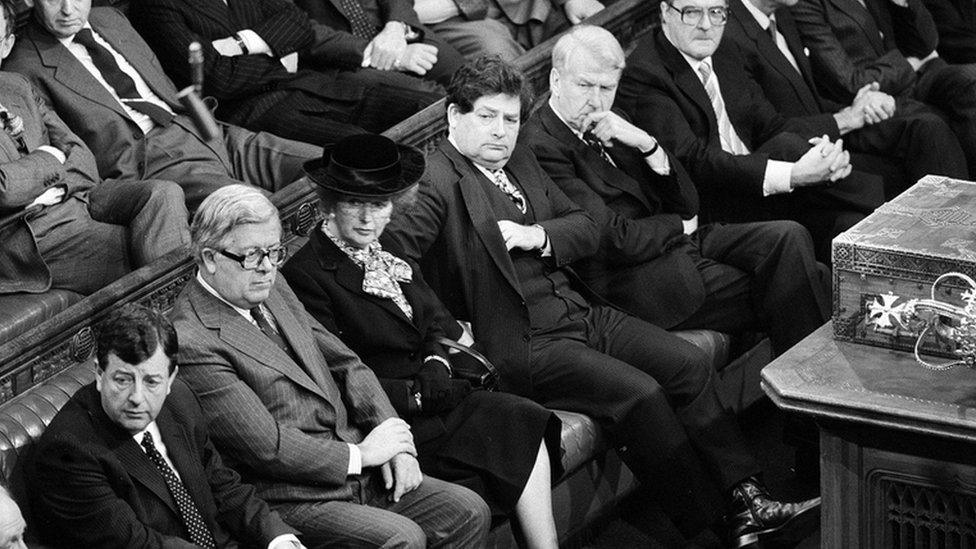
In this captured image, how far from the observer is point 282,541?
412 cm

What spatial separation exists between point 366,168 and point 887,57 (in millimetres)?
3172

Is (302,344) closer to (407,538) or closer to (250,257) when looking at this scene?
(250,257)

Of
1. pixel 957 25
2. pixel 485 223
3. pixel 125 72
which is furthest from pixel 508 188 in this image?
pixel 957 25

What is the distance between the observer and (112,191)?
508 cm

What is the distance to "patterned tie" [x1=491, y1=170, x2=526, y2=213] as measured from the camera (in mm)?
5402

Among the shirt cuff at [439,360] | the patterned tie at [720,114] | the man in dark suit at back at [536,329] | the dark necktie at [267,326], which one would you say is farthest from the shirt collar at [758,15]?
the dark necktie at [267,326]

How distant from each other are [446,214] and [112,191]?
949 millimetres

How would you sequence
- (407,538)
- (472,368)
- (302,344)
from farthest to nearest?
1. (472,368)
2. (302,344)
3. (407,538)

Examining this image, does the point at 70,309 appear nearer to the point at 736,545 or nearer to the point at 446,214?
the point at 446,214

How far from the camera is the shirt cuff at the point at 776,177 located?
6.21m

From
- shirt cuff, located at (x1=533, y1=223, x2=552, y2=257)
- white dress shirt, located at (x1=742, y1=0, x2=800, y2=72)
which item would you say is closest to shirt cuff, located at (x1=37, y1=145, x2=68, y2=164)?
shirt cuff, located at (x1=533, y1=223, x2=552, y2=257)

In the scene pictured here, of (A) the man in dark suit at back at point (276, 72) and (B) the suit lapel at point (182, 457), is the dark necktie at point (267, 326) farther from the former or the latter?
(A) the man in dark suit at back at point (276, 72)

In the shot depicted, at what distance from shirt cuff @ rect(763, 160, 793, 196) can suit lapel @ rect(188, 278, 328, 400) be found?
2.35 m

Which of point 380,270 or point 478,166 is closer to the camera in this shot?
point 380,270
